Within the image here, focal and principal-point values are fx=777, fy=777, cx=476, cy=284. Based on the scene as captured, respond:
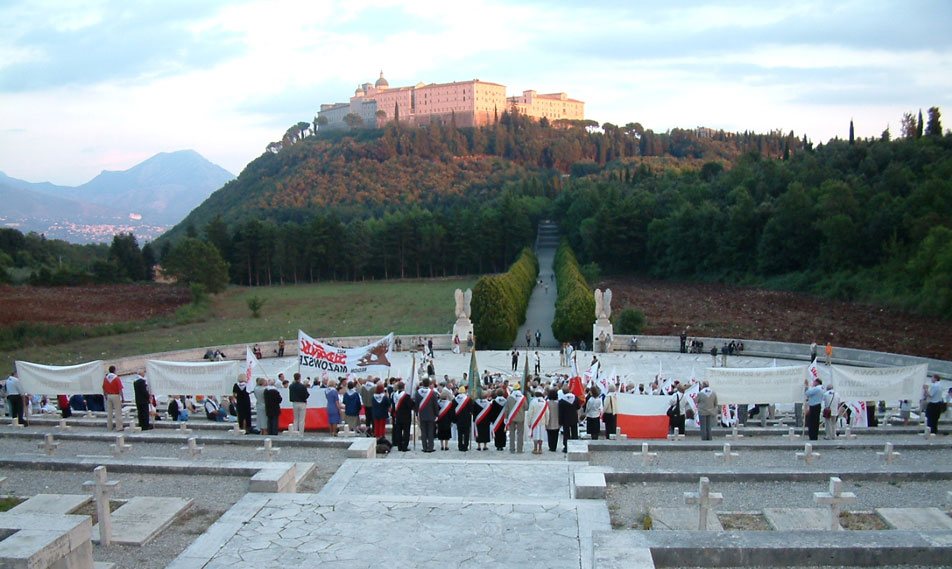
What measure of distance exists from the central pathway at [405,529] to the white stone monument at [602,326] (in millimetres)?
26495

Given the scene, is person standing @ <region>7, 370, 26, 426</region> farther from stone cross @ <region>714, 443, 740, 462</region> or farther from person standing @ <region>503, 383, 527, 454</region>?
stone cross @ <region>714, 443, 740, 462</region>

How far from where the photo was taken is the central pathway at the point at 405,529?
8.39m

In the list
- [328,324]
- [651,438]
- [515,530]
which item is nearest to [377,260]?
[328,324]

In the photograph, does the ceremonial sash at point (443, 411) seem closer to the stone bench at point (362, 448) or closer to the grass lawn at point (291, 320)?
the stone bench at point (362, 448)

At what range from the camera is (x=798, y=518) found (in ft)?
32.6

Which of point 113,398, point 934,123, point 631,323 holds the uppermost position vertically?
point 934,123

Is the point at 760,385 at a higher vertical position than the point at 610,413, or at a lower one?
higher

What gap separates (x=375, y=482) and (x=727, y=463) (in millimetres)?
5954

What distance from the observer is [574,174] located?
15988 cm

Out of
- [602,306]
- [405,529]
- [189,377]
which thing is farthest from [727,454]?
[602,306]

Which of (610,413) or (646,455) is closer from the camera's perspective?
(646,455)

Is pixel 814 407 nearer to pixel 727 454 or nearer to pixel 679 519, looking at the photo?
pixel 727 454

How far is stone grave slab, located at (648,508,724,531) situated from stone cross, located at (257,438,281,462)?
6346mm

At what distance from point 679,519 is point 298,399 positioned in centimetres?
915
